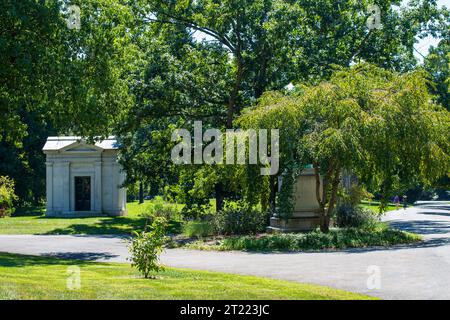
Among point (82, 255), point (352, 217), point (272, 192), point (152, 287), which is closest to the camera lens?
point (152, 287)

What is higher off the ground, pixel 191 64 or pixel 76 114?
pixel 191 64

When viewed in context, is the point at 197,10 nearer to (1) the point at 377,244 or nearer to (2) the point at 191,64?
(2) the point at 191,64

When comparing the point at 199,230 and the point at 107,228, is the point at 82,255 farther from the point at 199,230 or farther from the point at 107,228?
the point at 107,228

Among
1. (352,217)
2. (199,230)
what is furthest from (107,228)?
(352,217)

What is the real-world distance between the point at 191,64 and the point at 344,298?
72.3ft

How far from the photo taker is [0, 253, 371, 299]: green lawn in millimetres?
10430

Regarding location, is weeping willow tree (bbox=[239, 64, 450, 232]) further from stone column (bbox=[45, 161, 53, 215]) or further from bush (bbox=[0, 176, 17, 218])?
stone column (bbox=[45, 161, 53, 215])

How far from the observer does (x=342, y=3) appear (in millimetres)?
31984

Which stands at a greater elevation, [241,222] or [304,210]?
[304,210]

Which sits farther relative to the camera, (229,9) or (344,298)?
(229,9)

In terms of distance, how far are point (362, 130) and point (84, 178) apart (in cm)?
2864

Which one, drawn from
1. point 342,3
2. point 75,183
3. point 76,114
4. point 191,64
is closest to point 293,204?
point 76,114

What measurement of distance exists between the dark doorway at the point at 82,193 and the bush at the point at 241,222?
21.0 meters

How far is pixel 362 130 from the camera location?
21.6m
